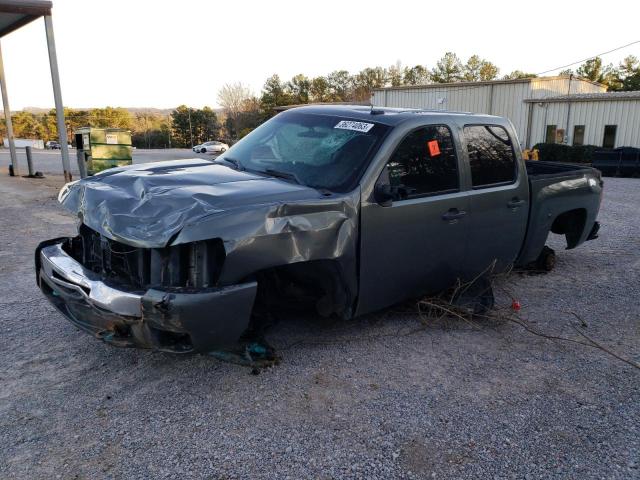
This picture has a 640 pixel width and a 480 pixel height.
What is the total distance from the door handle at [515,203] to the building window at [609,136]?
26249 mm

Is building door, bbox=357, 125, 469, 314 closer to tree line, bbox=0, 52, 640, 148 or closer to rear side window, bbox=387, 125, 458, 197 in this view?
rear side window, bbox=387, 125, 458, 197

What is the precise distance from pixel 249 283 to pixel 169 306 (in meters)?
0.48

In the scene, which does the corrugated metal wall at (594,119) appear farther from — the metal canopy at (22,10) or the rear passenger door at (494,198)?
the rear passenger door at (494,198)

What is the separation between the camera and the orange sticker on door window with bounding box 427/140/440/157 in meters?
4.25

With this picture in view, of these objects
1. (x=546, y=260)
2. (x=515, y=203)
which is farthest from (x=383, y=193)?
(x=546, y=260)

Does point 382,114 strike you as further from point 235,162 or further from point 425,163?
point 235,162

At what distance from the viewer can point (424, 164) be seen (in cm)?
420

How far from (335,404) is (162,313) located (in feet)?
3.96

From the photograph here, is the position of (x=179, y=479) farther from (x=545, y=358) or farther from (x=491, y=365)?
(x=545, y=358)

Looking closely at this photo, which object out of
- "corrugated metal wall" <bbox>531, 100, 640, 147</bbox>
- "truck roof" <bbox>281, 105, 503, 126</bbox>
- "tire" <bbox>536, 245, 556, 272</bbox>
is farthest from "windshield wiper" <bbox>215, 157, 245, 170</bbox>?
"corrugated metal wall" <bbox>531, 100, 640, 147</bbox>

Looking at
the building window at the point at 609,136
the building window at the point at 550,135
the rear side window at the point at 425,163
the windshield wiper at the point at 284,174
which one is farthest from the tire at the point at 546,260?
the building window at the point at 550,135

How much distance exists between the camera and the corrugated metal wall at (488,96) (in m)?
30.6

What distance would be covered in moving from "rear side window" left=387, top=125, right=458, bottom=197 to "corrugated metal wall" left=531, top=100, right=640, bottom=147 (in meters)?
26.9

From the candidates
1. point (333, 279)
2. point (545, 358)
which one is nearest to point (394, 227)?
point (333, 279)
